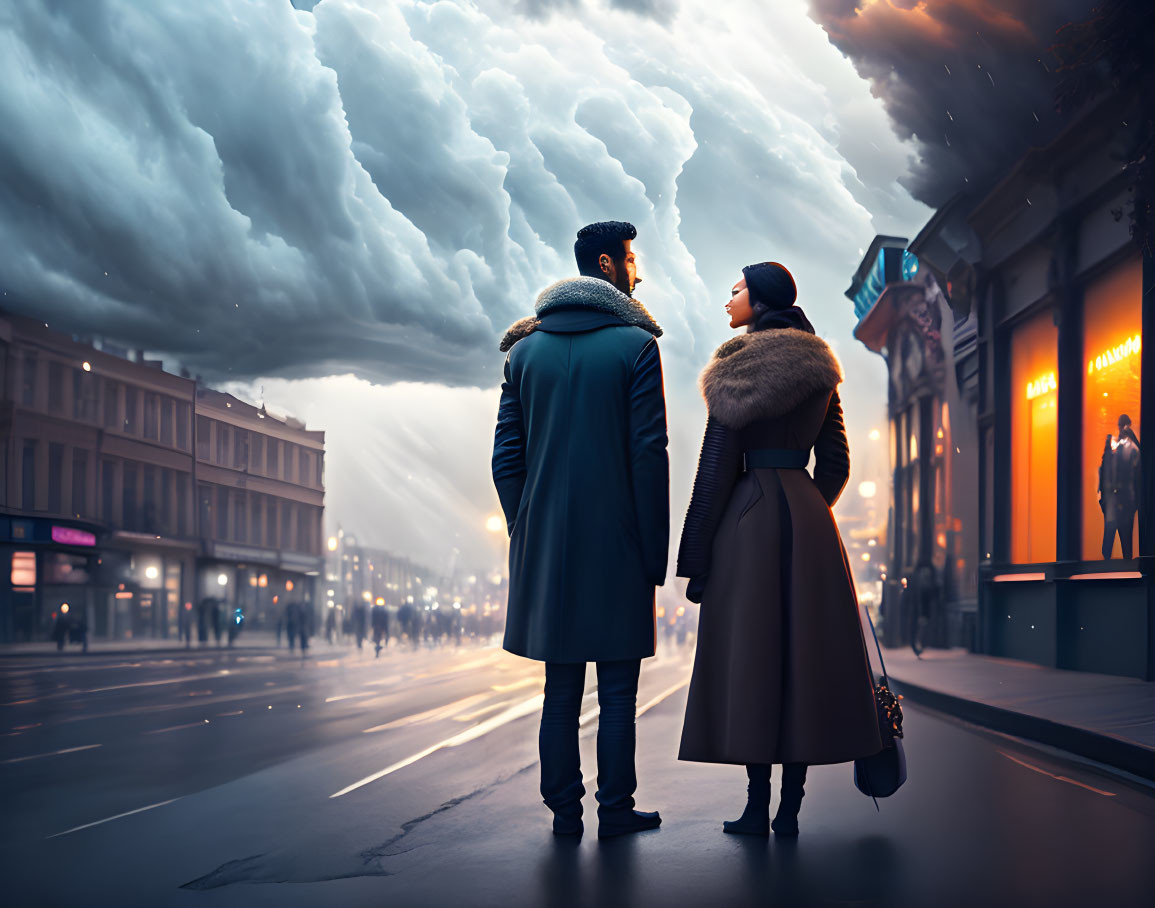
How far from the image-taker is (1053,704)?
32.5ft

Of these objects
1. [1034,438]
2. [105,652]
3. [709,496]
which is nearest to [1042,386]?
[1034,438]

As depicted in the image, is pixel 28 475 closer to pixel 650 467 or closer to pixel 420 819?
pixel 420 819

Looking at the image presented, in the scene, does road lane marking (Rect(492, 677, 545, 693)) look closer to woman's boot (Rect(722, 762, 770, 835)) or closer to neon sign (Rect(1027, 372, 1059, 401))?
neon sign (Rect(1027, 372, 1059, 401))

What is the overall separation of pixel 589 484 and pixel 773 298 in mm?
1042

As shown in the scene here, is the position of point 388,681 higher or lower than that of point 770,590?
lower

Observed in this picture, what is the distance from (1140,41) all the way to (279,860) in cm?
1241

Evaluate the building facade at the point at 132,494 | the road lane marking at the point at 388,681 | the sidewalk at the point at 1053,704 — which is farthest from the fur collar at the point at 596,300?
the building facade at the point at 132,494

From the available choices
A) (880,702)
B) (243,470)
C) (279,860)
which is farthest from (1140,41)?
(243,470)

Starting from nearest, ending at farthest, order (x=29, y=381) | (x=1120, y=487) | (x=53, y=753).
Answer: (x=53, y=753) < (x=1120, y=487) < (x=29, y=381)

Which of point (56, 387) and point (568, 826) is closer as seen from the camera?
point (568, 826)

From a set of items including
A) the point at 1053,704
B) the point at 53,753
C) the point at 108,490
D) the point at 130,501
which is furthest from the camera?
the point at 130,501

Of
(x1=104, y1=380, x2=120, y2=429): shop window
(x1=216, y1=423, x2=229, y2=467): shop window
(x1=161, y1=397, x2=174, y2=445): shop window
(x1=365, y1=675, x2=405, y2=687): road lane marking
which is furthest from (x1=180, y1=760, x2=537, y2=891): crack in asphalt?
(x1=216, y1=423, x2=229, y2=467): shop window

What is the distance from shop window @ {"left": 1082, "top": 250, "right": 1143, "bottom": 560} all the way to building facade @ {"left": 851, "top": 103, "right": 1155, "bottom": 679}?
3 centimetres

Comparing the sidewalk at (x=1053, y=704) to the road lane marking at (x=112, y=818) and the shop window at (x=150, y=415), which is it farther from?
the shop window at (x=150, y=415)
